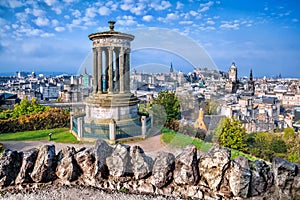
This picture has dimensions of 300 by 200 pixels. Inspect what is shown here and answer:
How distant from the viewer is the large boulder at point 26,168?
294 inches

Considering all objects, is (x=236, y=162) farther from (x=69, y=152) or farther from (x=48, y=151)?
(x=48, y=151)

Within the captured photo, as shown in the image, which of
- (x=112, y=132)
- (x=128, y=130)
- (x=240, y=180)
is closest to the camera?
(x=240, y=180)

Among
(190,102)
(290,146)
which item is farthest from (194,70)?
(290,146)

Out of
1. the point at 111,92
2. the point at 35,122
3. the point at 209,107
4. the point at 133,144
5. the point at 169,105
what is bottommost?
the point at 133,144

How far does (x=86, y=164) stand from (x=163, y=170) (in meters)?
2.62

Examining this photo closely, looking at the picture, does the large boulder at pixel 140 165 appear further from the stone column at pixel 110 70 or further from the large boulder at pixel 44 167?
the stone column at pixel 110 70

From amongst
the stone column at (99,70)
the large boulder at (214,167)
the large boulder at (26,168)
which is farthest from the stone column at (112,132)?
the large boulder at (214,167)

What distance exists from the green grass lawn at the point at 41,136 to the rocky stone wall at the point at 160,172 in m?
7.14

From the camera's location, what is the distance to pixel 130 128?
15258 mm

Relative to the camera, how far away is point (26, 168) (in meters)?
7.58

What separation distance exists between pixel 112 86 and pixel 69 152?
898 cm

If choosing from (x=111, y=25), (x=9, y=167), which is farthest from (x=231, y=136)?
(x=9, y=167)

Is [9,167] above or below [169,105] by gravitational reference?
below

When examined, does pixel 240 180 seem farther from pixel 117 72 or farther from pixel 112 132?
pixel 117 72
